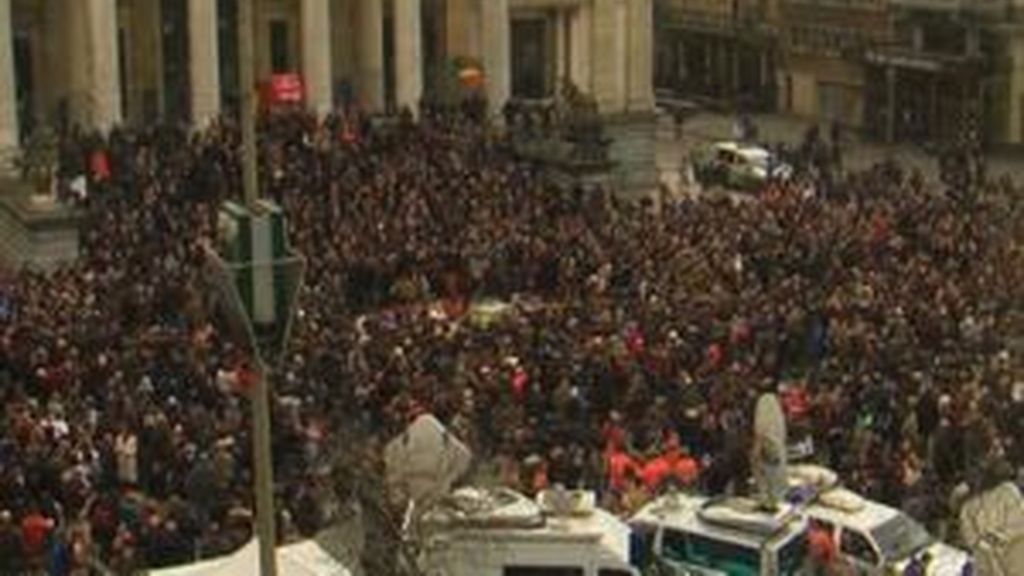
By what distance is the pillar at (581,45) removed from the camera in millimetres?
65750

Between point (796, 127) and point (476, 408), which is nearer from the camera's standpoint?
point (476, 408)

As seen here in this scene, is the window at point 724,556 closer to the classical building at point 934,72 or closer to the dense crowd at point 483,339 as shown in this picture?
the dense crowd at point 483,339

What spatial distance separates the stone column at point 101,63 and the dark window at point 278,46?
7.54 meters

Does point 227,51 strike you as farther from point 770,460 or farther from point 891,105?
point 770,460

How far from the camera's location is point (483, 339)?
121ft

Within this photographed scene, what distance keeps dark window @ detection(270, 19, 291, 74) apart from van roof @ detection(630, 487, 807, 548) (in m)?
36.3

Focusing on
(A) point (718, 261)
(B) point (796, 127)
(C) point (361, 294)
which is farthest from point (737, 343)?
(B) point (796, 127)

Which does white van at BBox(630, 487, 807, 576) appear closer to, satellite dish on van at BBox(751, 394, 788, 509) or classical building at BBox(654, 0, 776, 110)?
satellite dish on van at BBox(751, 394, 788, 509)

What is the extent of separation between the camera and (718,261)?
4238 centimetres

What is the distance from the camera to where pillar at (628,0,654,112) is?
65.8 m

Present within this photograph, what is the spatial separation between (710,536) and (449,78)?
38.3 meters

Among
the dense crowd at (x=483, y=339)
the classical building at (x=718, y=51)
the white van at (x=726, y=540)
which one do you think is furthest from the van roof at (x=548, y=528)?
the classical building at (x=718, y=51)

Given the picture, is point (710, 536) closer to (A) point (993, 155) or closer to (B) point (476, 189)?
(B) point (476, 189)

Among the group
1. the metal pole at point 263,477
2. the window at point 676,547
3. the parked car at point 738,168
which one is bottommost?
the window at point 676,547
